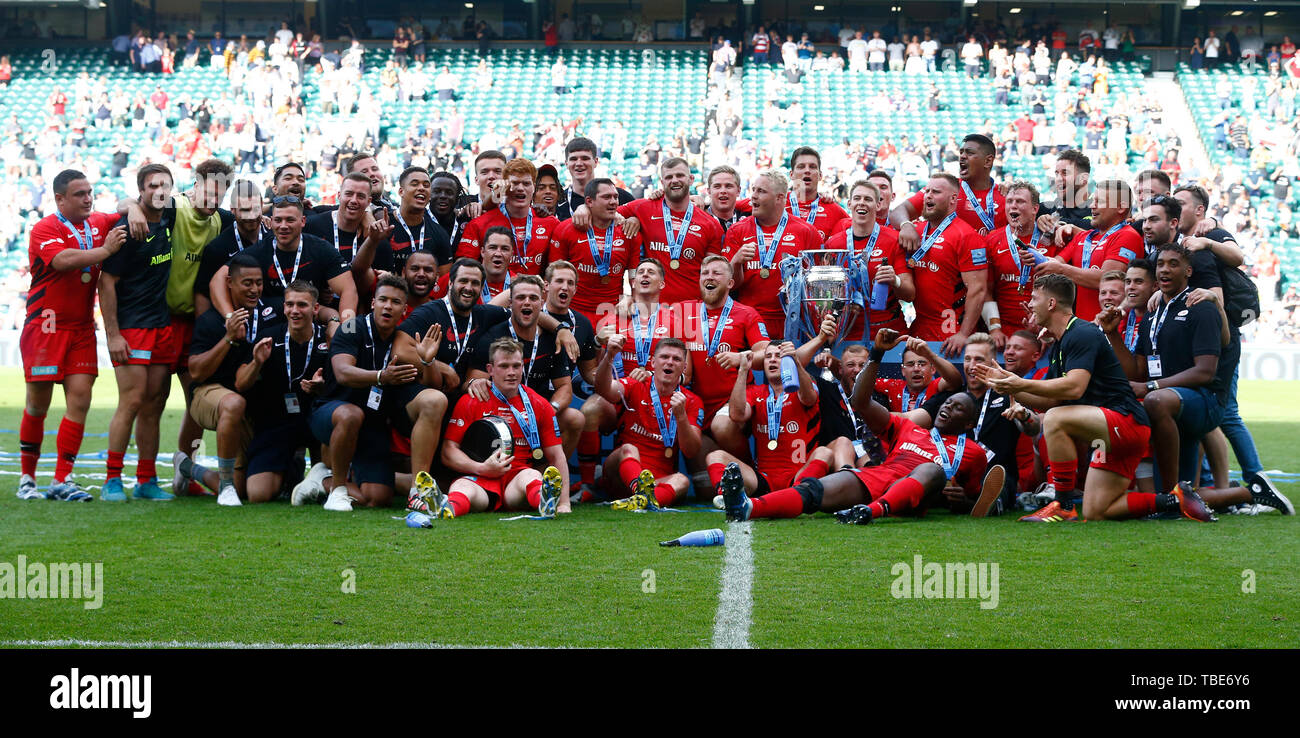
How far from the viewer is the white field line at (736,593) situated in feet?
14.2

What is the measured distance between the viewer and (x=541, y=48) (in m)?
31.8

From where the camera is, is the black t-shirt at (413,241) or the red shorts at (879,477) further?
the black t-shirt at (413,241)

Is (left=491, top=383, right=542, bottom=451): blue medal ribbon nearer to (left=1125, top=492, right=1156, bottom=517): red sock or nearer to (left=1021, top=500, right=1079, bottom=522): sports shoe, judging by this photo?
(left=1021, top=500, right=1079, bottom=522): sports shoe

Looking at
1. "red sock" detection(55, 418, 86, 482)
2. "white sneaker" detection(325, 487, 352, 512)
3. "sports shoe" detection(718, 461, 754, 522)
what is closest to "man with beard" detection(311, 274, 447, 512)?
"white sneaker" detection(325, 487, 352, 512)

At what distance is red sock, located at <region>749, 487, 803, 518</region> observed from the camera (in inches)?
278

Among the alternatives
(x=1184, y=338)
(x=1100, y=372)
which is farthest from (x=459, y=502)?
(x=1184, y=338)

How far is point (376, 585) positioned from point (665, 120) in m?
24.4

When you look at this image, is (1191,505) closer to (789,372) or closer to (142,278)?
(789,372)

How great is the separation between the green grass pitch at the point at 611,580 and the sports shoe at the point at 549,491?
0.37ft

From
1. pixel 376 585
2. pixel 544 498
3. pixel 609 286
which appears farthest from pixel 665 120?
pixel 376 585

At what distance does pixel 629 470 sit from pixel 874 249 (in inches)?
87.7

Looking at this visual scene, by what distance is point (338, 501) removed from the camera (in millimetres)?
7492

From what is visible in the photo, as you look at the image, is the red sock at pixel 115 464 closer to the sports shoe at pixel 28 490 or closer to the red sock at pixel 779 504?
the sports shoe at pixel 28 490
